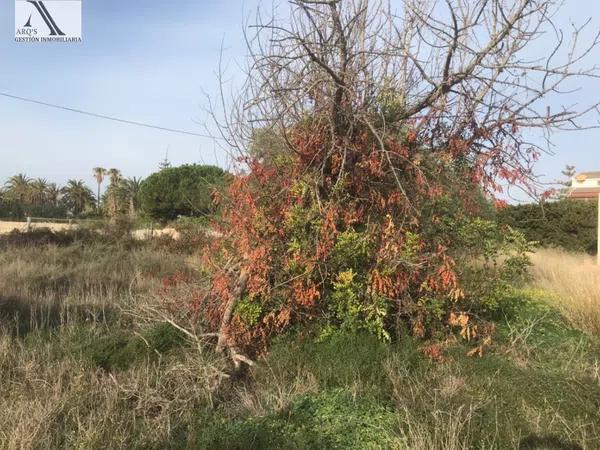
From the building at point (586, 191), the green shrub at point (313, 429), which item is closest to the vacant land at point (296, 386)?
the green shrub at point (313, 429)

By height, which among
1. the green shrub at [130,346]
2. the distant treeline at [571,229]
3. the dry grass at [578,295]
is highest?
the distant treeline at [571,229]

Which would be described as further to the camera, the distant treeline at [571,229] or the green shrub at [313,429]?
the distant treeline at [571,229]

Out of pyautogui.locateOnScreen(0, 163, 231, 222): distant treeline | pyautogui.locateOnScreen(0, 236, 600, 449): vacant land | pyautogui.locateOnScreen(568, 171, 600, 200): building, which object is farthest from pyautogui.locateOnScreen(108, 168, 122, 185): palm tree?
pyautogui.locateOnScreen(0, 236, 600, 449): vacant land

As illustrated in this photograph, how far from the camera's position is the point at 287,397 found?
184 inches

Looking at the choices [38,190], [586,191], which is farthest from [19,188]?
[586,191]

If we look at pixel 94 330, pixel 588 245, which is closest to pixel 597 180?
pixel 588 245

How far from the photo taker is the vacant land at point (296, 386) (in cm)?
389

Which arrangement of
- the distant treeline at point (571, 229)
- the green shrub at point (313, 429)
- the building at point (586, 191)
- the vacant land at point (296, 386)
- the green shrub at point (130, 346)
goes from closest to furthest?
the green shrub at point (313, 429)
the vacant land at point (296, 386)
the green shrub at point (130, 346)
the distant treeline at point (571, 229)
the building at point (586, 191)

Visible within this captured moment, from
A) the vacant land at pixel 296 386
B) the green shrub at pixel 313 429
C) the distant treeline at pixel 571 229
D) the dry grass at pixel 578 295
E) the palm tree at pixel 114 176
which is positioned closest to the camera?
the green shrub at pixel 313 429

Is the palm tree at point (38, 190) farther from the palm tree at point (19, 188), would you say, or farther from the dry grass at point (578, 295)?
the dry grass at point (578, 295)

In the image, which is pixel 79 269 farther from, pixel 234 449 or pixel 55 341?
pixel 234 449

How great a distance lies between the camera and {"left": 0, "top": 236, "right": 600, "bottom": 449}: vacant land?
3.89 metres

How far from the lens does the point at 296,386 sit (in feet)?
16.3

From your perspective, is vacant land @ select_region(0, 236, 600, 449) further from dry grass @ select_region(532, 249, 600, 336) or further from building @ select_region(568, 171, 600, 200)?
building @ select_region(568, 171, 600, 200)
